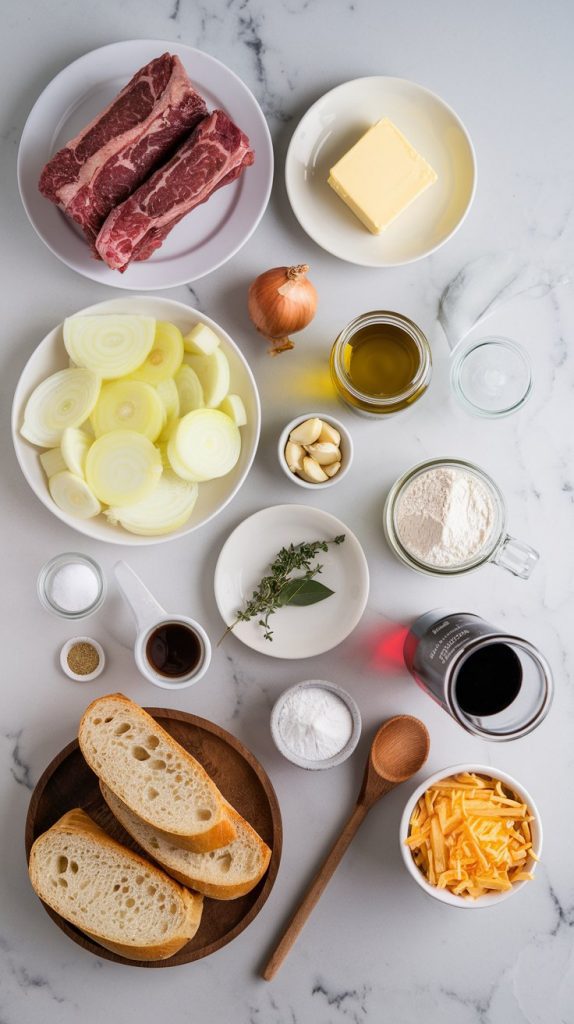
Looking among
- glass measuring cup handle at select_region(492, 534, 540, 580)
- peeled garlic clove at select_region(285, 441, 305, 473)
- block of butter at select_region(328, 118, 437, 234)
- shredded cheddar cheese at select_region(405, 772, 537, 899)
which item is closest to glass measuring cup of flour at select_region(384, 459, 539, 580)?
glass measuring cup handle at select_region(492, 534, 540, 580)

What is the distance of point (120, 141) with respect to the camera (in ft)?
5.26

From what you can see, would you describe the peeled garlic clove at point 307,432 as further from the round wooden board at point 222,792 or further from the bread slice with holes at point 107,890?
the bread slice with holes at point 107,890

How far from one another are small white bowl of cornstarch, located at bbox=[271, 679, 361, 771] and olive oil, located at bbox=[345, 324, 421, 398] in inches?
26.1

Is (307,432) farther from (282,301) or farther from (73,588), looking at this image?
(73,588)

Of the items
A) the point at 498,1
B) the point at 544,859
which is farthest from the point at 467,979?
the point at 498,1

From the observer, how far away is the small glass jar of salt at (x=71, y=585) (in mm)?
1682

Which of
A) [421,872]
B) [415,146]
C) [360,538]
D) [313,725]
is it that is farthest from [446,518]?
[415,146]

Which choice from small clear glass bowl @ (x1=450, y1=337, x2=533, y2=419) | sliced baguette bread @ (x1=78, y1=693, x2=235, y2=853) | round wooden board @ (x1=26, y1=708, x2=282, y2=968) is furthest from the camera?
small clear glass bowl @ (x1=450, y1=337, x2=533, y2=419)

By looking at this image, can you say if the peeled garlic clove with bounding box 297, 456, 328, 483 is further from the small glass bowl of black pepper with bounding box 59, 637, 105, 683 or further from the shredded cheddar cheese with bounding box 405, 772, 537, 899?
the shredded cheddar cheese with bounding box 405, 772, 537, 899

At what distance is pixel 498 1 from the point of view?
1.82 meters

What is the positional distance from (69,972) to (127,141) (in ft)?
5.90

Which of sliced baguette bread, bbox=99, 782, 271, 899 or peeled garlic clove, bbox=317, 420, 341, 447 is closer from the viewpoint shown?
sliced baguette bread, bbox=99, 782, 271, 899

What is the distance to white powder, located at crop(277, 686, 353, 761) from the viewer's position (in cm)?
167

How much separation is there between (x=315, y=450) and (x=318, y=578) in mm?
295
